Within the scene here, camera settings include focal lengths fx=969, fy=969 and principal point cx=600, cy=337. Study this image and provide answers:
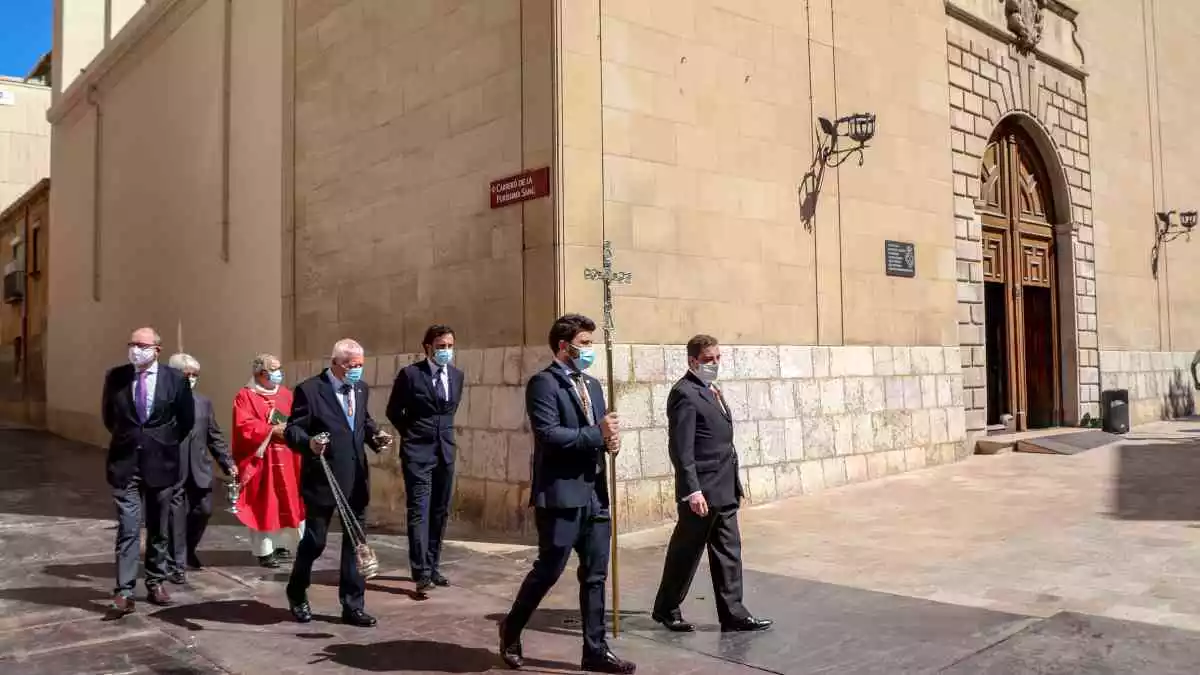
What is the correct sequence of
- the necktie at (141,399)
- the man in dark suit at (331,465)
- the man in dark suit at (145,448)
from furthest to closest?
the necktie at (141,399)
the man in dark suit at (145,448)
the man in dark suit at (331,465)

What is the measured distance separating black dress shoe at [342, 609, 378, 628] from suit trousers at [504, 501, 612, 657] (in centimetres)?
133

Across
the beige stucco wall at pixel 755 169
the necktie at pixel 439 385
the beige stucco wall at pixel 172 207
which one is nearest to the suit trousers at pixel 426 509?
the necktie at pixel 439 385

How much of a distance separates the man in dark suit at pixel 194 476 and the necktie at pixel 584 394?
143 inches

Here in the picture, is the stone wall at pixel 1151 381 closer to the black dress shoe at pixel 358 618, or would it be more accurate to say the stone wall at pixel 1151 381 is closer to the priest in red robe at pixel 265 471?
the priest in red robe at pixel 265 471

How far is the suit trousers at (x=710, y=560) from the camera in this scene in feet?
18.2

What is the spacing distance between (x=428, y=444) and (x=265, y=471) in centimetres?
171

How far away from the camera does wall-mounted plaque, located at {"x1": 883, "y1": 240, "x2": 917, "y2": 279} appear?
11.8m

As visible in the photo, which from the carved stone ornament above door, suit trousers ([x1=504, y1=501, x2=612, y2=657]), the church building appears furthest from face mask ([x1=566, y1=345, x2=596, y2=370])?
the carved stone ornament above door

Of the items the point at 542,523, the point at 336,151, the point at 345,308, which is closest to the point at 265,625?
the point at 542,523

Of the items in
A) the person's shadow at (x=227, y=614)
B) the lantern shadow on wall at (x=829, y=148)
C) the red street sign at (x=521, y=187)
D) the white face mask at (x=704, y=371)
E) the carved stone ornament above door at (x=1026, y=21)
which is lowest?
the person's shadow at (x=227, y=614)

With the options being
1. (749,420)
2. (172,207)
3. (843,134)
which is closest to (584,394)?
(749,420)

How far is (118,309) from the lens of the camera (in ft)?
62.7

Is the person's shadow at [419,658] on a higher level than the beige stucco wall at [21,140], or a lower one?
lower

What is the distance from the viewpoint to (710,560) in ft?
18.4
